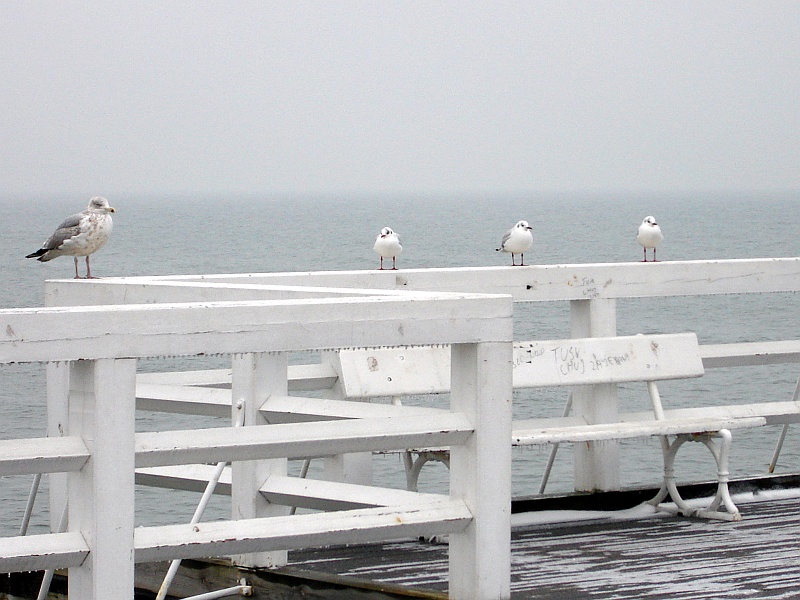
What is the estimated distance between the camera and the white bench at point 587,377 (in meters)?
6.15

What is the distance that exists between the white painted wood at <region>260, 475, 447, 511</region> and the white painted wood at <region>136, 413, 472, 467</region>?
52 cm

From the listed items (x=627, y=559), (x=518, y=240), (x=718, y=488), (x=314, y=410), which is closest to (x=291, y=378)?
(x=314, y=410)

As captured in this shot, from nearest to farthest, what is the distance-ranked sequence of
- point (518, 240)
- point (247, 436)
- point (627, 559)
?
1. point (247, 436)
2. point (627, 559)
3. point (518, 240)

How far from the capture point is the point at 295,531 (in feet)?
13.7

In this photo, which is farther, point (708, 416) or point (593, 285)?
point (708, 416)

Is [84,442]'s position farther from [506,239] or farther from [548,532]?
[506,239]

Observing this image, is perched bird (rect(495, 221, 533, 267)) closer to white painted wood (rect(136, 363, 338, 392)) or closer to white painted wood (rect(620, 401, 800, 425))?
white painted wood (rect(620, 401, 800, 425))

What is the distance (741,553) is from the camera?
225 inches

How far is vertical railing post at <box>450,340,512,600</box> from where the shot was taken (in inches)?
169

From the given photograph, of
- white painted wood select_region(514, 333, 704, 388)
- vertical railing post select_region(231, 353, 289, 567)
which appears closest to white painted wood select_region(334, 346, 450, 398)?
white painted wood select_region(514, 333, 704, 388)

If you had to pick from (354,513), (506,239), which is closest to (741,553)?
(354,513)

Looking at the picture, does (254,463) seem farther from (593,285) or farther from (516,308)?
(516,308)

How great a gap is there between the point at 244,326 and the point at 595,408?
10.9 feet

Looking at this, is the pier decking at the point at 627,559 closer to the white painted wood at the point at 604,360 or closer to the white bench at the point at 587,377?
the white bench at the point at 587,377
